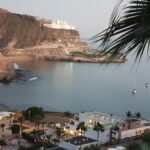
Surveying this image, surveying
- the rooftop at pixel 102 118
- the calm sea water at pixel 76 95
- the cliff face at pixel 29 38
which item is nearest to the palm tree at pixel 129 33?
the rooftop at pixel 102 118

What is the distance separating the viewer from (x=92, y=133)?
11.1m

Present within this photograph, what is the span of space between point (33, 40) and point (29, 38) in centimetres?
67

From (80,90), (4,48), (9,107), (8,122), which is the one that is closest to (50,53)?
(4,48)

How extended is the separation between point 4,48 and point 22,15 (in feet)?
24.1

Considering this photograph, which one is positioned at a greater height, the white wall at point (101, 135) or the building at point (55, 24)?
the building at point (55, 24)

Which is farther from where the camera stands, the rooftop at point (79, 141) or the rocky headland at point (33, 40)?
Result: the rocky headland at point (33, 40)

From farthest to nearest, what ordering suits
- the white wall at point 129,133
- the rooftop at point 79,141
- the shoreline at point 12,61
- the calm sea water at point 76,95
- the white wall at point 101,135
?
1. the shoreline at point 12,61
2. the calm sea water at point 76,95
3. the white wall at point 129,133
4. the white wall at point 101,135
5. the rooftop at point 79,141

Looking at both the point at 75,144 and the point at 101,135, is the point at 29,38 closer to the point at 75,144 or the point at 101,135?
the point at 101,135

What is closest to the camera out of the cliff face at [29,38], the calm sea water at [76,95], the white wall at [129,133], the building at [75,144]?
the building at [75,144]

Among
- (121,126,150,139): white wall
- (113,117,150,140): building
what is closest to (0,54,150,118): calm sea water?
(113,117,150,140): building

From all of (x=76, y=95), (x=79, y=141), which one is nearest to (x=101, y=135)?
(x=79, y=141)

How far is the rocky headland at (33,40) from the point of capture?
5150 cm

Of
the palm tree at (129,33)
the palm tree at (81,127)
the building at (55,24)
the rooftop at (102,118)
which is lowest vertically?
the palm tree at (81,127)

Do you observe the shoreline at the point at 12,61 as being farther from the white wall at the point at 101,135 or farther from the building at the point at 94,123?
the white wall at the point at 101,135
